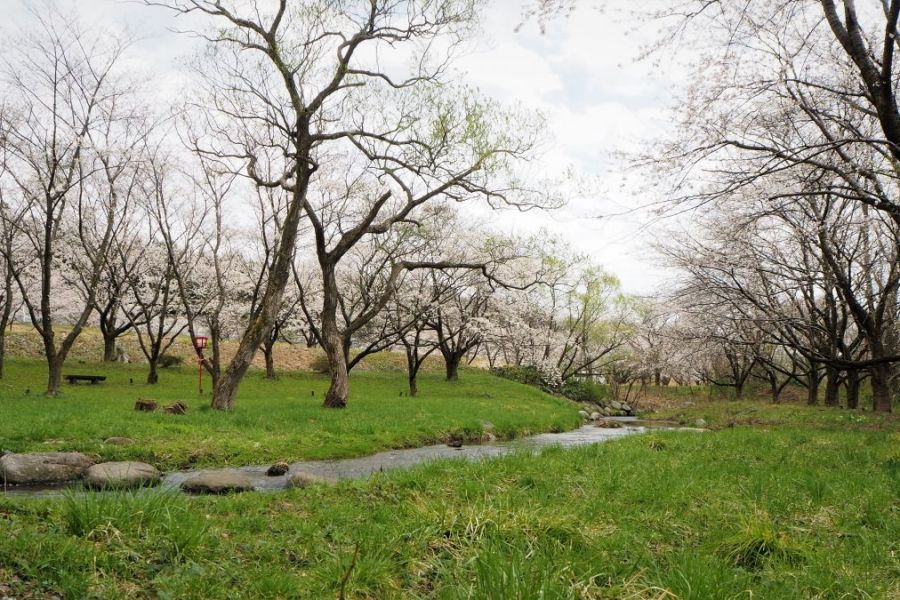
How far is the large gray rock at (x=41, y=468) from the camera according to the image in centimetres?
832

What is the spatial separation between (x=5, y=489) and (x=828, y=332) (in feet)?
69.9

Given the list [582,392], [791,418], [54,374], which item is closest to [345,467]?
[54,374]

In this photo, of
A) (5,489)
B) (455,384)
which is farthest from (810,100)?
(455,384)

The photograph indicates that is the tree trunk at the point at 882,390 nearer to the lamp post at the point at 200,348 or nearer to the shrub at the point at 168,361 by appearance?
the lamp post at the point at 200,348

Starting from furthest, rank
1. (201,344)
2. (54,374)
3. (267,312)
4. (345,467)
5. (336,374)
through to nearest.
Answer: (201,344) → (54,374) → (336,374) → (267,312) → (345,467)

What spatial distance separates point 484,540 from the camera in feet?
13.8

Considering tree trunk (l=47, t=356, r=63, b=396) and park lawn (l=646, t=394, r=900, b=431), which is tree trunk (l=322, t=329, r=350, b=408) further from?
park lawn (l=646, t=394, r=900, b=431)

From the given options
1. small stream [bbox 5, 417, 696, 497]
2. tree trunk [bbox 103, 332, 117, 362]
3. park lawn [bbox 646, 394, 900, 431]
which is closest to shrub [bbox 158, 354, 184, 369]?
tree trunk [bbox 103, 332, 117, 362]

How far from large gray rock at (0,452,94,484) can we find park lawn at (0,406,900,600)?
12.4 ft

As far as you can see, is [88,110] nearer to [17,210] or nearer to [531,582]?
[17,210]

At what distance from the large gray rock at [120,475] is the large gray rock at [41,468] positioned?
513 millimetres

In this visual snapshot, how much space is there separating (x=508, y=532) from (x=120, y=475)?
626 cm

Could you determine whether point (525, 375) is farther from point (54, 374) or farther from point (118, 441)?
point (118, 441)

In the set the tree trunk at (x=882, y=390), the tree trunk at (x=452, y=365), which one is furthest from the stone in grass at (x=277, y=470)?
the tree trunk at (x=452, y=365)
